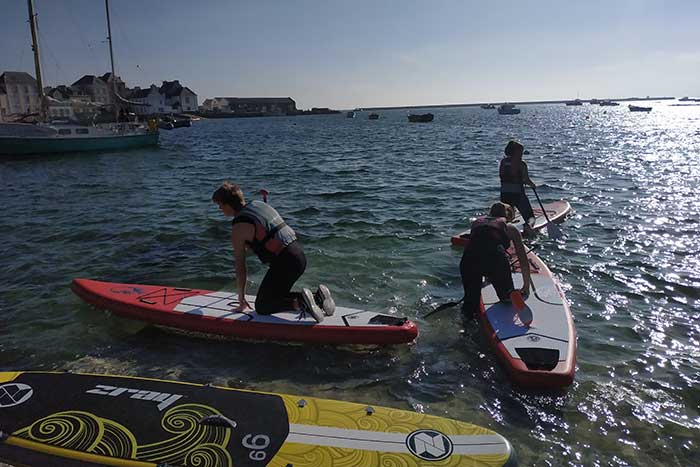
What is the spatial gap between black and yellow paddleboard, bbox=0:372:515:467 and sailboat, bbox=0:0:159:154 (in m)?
31.7

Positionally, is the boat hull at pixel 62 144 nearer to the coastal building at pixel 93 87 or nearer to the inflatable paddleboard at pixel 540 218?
the inflatable paddleboard at pixel 540 218

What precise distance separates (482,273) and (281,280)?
2.67 meters

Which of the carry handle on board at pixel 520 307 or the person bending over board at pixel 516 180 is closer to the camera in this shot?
the carry handle on board at pixel 520 307

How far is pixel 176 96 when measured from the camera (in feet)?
421

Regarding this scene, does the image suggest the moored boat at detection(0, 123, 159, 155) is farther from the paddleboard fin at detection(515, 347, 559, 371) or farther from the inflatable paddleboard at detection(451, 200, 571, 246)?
the paddleboard fin at detection(515, 347, 559, 371)

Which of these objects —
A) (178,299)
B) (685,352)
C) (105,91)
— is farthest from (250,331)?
(105,91)

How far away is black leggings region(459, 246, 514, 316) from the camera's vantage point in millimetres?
6113

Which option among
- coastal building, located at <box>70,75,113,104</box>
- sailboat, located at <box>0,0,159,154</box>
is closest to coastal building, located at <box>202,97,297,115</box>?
coastal building, located at <box>70,75,113,104</box>

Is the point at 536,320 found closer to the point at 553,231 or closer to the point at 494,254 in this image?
the point at 494,254

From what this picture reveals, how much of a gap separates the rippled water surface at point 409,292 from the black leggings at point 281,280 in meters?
0.57

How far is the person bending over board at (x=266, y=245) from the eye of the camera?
5.36m

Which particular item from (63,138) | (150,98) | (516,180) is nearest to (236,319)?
(516,180)

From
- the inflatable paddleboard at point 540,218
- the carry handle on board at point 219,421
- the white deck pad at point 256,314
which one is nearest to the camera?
the carry handle on board at point 219,421

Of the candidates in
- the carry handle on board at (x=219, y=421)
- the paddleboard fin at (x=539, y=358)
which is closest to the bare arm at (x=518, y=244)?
the paddleboard fin at (x=539, y=358)
